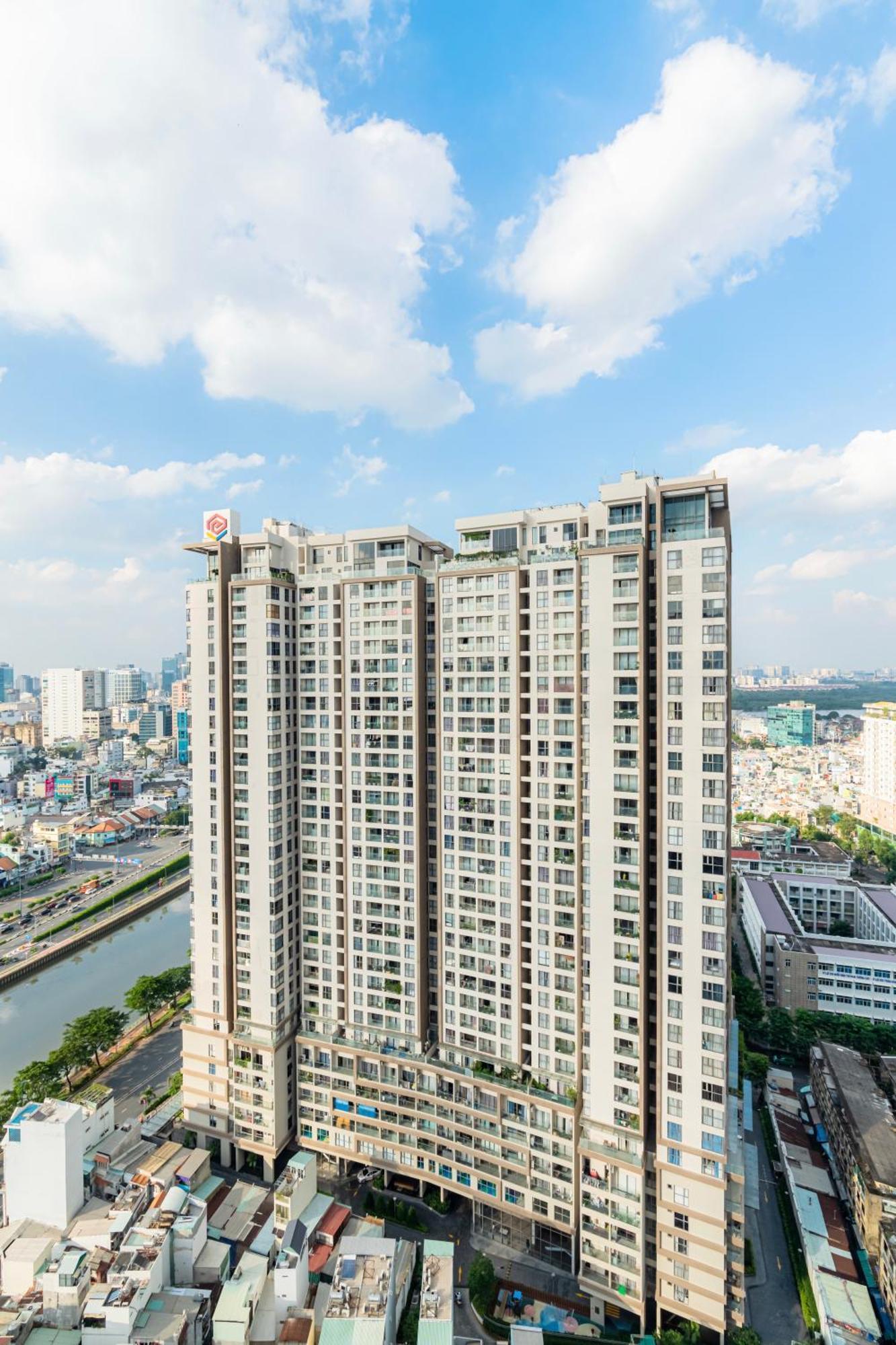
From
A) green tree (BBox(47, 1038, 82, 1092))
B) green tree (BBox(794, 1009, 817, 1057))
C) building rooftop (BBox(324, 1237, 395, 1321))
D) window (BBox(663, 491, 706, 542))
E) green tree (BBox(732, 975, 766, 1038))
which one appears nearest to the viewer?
building rooftop (BBox(324, 1237, 395, 1321))

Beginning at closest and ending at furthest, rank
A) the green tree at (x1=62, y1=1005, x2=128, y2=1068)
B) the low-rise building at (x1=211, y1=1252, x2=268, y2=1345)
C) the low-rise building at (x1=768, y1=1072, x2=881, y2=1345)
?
the low-rise building at (x1=211, y1=1252, x2=268, y2=1345) → the low-rise building at (x1=768, y1=1072, x2=881, y2=1345) → the green tree at (x1=62, y1=1005, x2=128, y2=1068)

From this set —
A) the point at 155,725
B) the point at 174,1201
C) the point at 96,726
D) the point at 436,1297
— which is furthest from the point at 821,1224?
the point at 155,725

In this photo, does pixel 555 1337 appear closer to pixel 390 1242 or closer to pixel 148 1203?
pixel 390 1242

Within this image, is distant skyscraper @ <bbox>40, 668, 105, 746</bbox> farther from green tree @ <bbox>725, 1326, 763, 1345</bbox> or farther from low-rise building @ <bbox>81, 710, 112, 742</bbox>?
green tree @ <bbox>725, 1326, 763, 1345</bbox>

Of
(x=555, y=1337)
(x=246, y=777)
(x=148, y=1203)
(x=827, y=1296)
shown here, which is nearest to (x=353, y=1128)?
(x=148, y=1203)

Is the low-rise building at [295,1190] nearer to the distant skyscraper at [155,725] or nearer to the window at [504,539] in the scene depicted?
the window at [504,539]

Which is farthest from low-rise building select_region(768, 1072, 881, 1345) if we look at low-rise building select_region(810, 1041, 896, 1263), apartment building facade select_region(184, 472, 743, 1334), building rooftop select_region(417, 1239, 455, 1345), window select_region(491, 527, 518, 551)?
window select_region(491, 527, 518, 551)
